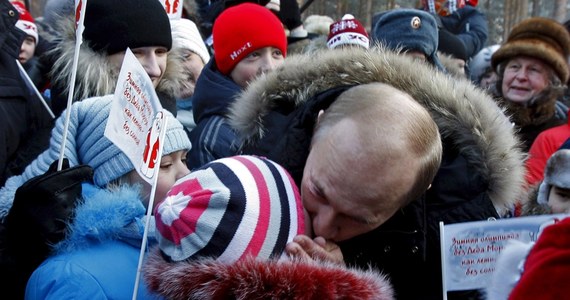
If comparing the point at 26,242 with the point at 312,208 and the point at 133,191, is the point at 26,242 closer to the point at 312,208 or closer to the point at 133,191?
the point at 133,191

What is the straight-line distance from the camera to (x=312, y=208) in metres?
1.51

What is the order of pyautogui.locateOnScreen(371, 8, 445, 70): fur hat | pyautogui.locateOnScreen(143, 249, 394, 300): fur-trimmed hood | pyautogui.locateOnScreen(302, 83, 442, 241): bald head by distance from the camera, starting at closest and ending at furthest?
pyautogui.locateOnScreen(143, 249, 394, 300): fur-trimmed hood → pyautogui.locateOnScreen(302, 83, 442, 241): bald head → pyautogui.locateOnScreen(371, 8, 445, 70): fur hat

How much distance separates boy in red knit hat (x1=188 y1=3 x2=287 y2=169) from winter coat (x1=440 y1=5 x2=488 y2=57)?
424cm

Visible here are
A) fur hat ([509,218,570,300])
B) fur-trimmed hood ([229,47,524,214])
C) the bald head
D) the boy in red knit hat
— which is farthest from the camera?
the boy in red knit hat

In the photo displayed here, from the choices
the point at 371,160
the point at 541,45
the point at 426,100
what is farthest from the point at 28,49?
the point at 371,160

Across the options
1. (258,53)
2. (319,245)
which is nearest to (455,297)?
(319,245)

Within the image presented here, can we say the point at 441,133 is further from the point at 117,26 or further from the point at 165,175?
the point at 117,26

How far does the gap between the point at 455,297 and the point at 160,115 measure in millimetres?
1035

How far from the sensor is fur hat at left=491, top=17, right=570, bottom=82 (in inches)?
168

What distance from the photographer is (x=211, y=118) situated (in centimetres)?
315

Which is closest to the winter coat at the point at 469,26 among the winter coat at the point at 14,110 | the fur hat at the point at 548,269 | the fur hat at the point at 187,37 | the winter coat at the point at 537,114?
the winter coat at the point at 537,114

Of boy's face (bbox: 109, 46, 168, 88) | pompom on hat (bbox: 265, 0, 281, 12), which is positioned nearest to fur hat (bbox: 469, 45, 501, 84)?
pompom on hat (bbox: 265, 0, 281, 12)

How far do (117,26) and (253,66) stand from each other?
2.69 feet

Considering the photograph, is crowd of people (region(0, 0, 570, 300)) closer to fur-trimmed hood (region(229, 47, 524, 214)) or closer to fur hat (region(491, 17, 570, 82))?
fur-trimmed hood (region(229, 47, 524, 214))
